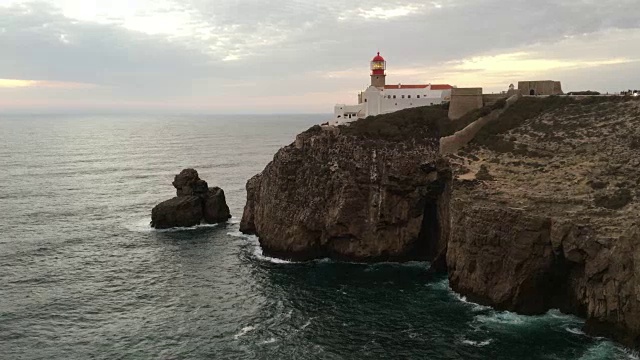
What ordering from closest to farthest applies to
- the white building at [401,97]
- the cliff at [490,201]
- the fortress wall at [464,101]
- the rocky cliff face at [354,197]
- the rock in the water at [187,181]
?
the cliff at [490,201] → the rocky cliff face at [354,197] → the fortress wall at [464,101] → the rock in the water at [187,181] → the white building at [401,97]

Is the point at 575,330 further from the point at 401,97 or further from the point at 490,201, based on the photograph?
the point at 401,97

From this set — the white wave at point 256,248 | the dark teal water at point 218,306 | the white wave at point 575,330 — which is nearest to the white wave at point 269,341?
the dark teal water at point 218,306

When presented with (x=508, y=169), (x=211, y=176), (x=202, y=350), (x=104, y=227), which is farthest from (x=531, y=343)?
(x=211, y=176)

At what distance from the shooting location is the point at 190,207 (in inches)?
3231

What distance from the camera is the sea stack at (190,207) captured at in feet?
266

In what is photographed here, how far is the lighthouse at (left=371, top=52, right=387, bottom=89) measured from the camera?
308ft

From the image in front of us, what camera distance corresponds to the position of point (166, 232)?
7925 cm

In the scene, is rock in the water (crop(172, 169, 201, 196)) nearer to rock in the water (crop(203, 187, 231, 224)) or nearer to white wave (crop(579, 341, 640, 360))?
rock in the water (crop(203, 187, 231, 224))

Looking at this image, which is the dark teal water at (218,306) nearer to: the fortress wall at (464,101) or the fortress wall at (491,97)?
the fortress wall at (464,101)

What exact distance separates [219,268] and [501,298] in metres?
31.5

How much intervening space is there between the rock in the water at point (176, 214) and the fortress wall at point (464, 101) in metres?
40.5

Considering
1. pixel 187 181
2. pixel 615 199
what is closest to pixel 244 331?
pixel 615 199

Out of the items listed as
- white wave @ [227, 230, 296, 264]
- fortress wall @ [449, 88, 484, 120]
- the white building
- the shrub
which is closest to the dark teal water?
white wave @ [227, 230, 296, 264]

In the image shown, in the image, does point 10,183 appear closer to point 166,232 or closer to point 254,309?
point 166,232
